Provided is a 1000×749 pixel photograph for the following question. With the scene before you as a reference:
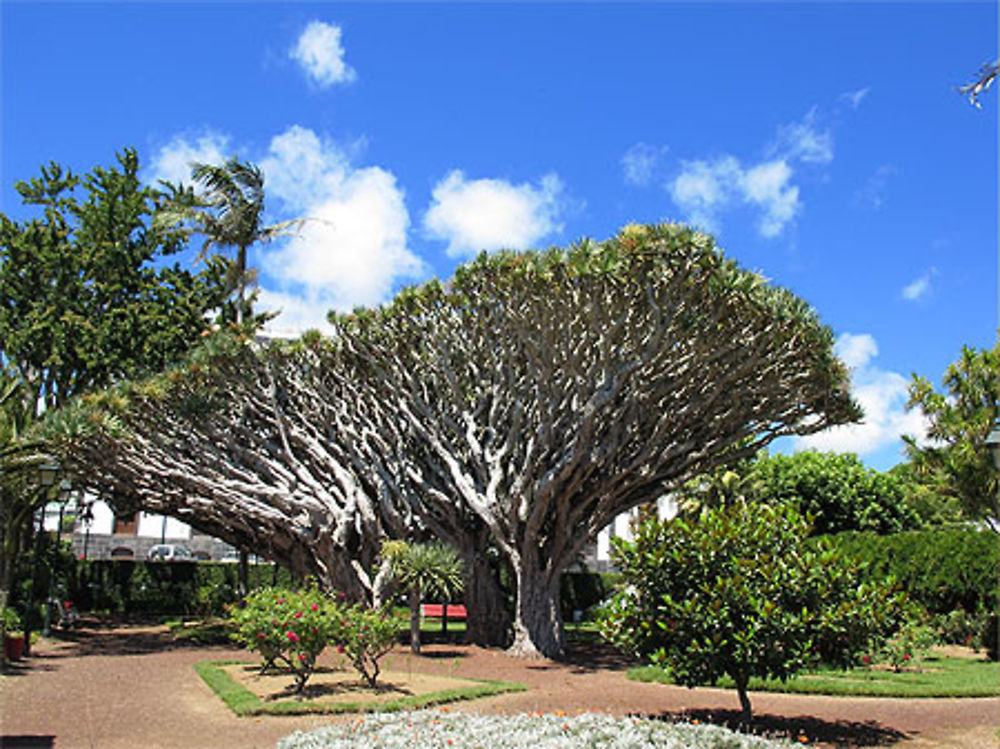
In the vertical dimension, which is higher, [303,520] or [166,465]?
[166,465]

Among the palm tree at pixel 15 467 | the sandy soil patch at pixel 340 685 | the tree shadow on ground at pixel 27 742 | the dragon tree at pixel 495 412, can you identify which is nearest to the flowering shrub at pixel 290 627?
the sandy soil patch at pixel 340 685

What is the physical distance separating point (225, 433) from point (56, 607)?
8.00 m

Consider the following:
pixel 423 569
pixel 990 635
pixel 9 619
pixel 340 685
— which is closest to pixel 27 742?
pixel 340 685

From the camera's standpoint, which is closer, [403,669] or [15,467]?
[403,669]

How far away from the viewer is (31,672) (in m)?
15.5

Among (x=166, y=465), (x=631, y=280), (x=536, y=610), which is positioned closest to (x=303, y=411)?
(x=166, y=465)

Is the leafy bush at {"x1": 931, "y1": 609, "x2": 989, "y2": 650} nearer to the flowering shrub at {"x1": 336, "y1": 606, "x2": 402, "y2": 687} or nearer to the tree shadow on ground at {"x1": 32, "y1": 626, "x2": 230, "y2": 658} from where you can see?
the flowering shrub at {"x1": 336, "y1": 606, "x2": 402, "y2": 687}

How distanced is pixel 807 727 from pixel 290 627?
7.48 m

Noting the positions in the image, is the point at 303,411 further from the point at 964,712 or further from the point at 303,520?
the point at 964,712

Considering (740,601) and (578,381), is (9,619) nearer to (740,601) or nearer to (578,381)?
(578,381)

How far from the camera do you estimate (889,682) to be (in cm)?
1559

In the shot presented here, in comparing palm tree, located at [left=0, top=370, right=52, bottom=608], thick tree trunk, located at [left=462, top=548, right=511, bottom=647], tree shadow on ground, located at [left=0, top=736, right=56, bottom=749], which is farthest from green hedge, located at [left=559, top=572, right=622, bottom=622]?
tree shadow on ground, located at [left=0, top=736, right=56, bottom=749]

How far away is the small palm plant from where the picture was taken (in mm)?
18531

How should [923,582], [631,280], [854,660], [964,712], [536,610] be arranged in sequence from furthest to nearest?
1. [923,582]
2. [536,610]
3. [631,280]
4. [964,712]
5. [854,660]
